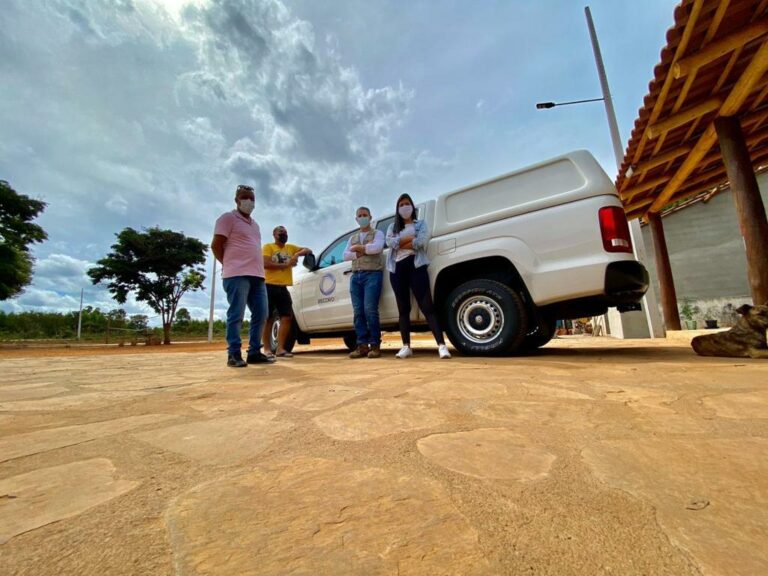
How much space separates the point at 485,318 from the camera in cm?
335

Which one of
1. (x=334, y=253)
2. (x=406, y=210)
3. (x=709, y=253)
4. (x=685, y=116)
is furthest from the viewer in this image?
(x=709, y=253)

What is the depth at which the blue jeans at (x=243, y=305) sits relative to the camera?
3.53m

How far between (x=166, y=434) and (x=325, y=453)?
25.0 inches

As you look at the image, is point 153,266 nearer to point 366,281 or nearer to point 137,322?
point 137,322

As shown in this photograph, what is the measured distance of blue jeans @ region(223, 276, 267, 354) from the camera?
11.6ft

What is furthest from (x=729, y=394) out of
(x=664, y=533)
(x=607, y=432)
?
(x=664, y=533)

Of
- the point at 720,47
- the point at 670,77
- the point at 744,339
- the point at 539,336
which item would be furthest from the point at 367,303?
the point at 720,47

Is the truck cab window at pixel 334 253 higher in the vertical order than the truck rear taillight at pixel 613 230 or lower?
higher

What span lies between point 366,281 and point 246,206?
60.3 inches

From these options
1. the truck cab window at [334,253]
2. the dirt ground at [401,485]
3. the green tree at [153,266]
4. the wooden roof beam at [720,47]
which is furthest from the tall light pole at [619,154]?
the green tree at [153,266]

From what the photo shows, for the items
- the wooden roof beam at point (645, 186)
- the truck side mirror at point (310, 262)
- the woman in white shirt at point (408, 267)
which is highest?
the wooden roof beam at point (645, 186)

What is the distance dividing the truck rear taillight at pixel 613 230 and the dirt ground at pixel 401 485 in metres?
1.38

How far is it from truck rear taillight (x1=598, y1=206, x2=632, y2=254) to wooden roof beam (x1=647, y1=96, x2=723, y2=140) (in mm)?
2330

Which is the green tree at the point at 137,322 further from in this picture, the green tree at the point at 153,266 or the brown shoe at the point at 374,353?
the brown shoe at the point at 374,353
